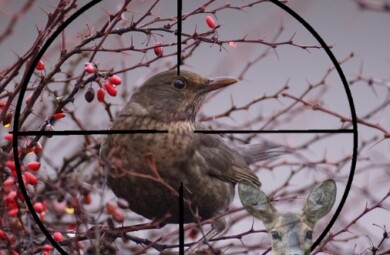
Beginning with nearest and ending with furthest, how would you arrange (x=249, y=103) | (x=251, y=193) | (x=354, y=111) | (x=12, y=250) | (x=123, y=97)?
(x=251, y=193) → (x=354, y=111) → (x=12, y=250) → (x=249, y=103) → (x=123, y=97)

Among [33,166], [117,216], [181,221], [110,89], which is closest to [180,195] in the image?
[181,221]

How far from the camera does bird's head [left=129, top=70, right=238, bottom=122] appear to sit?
2178mm

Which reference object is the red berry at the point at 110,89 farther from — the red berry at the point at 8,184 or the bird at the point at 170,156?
the red berry at the point at 8,184

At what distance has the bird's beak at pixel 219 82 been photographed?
2.08 m

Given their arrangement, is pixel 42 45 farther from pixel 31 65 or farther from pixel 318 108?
pixel 318 108

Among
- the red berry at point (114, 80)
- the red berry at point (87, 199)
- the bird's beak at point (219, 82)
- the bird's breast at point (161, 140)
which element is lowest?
the red berry at point (87, 199)

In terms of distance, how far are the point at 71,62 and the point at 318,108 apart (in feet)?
3.36

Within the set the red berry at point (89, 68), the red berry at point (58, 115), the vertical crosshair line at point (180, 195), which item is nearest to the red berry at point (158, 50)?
the vertical crosshair line at point (180, 195)

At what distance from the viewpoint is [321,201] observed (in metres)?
1.83

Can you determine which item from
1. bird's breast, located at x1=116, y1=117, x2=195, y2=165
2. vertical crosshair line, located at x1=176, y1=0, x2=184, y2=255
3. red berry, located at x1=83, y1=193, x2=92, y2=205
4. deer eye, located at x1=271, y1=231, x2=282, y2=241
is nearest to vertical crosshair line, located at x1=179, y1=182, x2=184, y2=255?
vertical crosshair line, located at x1=176, y1=0, x2=184, y2=255

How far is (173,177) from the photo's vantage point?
2082 millimetres

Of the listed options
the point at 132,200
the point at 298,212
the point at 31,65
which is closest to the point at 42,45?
the point at 31,65

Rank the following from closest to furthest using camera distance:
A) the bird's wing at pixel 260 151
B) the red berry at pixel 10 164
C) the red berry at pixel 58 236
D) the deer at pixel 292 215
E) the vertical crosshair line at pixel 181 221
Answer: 1. the deer at pixel 292 215
2. the vertical crosshair line at pixel 181 221
3. the red berry at pixel 58 236
4. the red berry at pixel 10 164
5. the bird's wing at pixel 260 151

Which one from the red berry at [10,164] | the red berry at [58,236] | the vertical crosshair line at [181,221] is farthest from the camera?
the red berry at [10,164]
